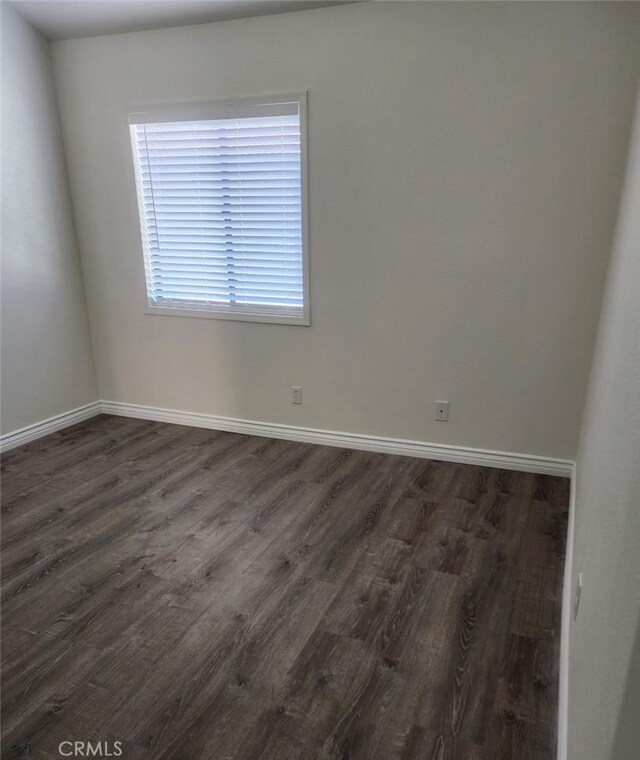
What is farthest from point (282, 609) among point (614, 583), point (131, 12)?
point (131, 12)

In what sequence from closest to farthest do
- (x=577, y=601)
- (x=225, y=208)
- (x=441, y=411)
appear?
1. (x=577, y=601)
2. (x=441, y=411)
3. (x=225, y=208)

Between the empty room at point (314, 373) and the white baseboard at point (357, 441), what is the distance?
2cm

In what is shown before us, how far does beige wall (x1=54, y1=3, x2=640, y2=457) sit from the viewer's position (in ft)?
8.68

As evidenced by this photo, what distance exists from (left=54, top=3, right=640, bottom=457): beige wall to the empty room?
0.05ft

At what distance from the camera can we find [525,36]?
8.54 feet

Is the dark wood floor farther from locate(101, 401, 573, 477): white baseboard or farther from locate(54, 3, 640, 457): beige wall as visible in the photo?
locate(54, 3, 640, 457): beige wall

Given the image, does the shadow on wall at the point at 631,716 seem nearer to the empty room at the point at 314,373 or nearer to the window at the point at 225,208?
the empty room at the point at 314,373

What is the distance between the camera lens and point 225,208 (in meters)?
3.45

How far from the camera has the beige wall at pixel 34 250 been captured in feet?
11.0

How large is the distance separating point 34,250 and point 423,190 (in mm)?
2575

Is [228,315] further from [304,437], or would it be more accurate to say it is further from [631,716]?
[631,716]

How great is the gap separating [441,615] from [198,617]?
0.92 meters

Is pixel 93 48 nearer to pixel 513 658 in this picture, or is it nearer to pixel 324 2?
pixel 324 2

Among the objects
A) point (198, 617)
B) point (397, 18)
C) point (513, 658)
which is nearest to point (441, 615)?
point (513, 658)
